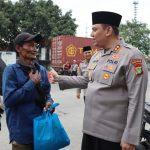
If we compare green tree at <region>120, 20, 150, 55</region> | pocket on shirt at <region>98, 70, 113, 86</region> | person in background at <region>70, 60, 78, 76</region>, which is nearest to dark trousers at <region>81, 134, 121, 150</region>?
pocket on shirt at <region>98, 70, 113, 86</region>

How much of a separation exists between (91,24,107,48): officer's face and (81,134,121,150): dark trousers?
73cm

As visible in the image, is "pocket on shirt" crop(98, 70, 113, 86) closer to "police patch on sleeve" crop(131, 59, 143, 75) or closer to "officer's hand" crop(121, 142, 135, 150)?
"police patch on sleeve" crop(131, 59, 143, 75)

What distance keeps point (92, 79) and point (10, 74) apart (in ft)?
2.32

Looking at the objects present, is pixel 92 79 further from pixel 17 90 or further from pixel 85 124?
pixel 17 90

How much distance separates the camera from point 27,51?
3.82 metres

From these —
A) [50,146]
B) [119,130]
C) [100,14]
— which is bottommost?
[50,146]

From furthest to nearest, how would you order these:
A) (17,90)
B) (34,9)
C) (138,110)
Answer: (34,9) < (17,90) < (138,110)

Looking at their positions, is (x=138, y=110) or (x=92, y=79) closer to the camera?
(x=138, y=110)

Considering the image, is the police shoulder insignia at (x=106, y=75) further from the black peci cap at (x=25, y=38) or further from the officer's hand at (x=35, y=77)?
the black peci cap at (x=25, y=38)

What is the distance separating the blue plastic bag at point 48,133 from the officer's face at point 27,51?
0.51 metres

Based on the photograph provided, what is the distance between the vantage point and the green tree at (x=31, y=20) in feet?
118

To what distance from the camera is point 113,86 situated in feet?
10.6

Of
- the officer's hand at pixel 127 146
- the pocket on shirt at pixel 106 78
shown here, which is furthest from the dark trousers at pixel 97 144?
the pocket on shirt at pixel 106 78

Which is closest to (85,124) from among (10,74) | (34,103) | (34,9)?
(34,103)
